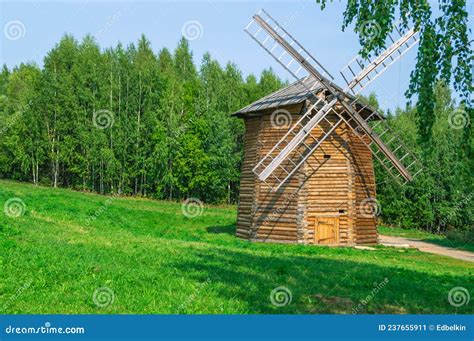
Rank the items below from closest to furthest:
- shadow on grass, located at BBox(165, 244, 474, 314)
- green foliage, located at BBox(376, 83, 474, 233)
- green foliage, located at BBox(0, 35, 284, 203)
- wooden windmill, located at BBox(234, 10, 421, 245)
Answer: shadow on grass, located at BBox(165, 244, 474, 314) < wooden windmill, located at BBox(234, 10, 421, 245) < green foliage, located at BBox(0, 35, 284, 203) < green foliage, located at BBox(376, 83, 474, 233)

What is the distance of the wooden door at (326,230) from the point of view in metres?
25.3

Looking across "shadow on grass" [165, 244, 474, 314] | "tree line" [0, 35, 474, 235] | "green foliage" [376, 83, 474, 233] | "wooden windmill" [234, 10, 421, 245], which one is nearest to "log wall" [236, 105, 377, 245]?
"wooden windmill" [234, 10, 421, 245]

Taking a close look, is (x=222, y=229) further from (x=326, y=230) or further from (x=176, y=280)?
(x=176, y=280)

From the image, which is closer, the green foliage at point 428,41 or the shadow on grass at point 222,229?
the green foliage at point 428,41

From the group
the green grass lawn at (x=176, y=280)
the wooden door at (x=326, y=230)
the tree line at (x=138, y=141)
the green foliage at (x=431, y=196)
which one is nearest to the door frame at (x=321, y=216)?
the wooden door at (x=326, y=230)

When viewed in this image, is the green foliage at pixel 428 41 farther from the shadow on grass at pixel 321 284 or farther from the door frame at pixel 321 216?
the door frame at pixel 321 216

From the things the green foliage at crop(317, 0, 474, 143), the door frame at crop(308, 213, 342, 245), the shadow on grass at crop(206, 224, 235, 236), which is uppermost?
the green foliage at crop(317, 0, 474, 143)

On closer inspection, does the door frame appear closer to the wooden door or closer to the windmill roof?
the wooden door

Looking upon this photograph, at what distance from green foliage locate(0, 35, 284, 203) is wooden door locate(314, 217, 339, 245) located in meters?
27.5

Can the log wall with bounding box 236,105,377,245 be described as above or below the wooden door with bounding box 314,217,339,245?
above

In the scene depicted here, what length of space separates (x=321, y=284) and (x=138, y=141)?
4228 centimetres

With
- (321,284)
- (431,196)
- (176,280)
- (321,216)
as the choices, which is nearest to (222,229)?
(321,216)

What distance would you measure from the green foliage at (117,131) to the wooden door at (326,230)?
90.4 feet

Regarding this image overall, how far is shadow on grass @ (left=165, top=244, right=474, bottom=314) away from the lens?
10.4 metres
